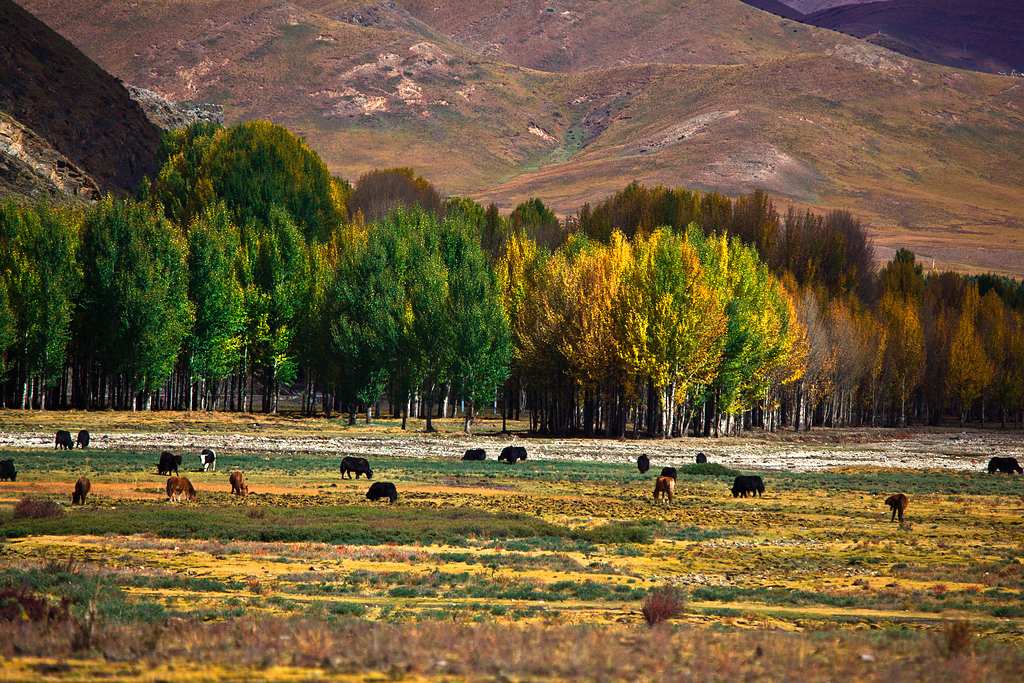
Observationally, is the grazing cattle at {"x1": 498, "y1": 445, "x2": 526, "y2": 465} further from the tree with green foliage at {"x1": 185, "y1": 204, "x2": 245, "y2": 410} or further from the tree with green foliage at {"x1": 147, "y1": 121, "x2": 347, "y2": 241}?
the tree with green foliage at {"x1": 147, "y1": 121, "x2": 347, "y2": 241}

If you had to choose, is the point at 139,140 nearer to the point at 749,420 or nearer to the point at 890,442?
the point at 749,420

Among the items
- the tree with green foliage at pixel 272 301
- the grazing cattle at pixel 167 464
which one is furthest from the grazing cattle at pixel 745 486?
the tree with green foliage at pixel 272 301

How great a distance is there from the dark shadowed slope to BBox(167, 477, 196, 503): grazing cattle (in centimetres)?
11155

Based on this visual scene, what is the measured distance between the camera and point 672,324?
254ft

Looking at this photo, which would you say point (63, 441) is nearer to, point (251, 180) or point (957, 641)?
point (957, 641)

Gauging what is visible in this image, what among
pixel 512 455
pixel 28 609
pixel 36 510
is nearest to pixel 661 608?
pixel 28 609

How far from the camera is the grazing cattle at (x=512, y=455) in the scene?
56219mm

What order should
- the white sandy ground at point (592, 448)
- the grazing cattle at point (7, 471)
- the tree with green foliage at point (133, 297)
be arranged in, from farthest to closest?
the tree with green foliage at point (133, 297), the white sandy ground at point (592, 448), the grazing cattle at point (7, 471)

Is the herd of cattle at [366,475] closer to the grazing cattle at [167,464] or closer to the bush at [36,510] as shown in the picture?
the grazing cattle at [167,464]

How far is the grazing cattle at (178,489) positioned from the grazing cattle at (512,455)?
21566 millimetres

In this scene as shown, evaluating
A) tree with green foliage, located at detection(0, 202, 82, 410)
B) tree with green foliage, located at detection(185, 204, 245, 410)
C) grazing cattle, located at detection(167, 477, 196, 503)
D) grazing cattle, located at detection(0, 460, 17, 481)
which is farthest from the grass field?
tree with green foliage, located at detection(185, 204, 245, 410)

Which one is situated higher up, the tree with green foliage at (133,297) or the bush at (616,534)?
the tree with green foliage at (133,297)

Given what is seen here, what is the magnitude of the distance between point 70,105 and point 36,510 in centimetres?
13202

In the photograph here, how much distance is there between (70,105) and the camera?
152250 mm
